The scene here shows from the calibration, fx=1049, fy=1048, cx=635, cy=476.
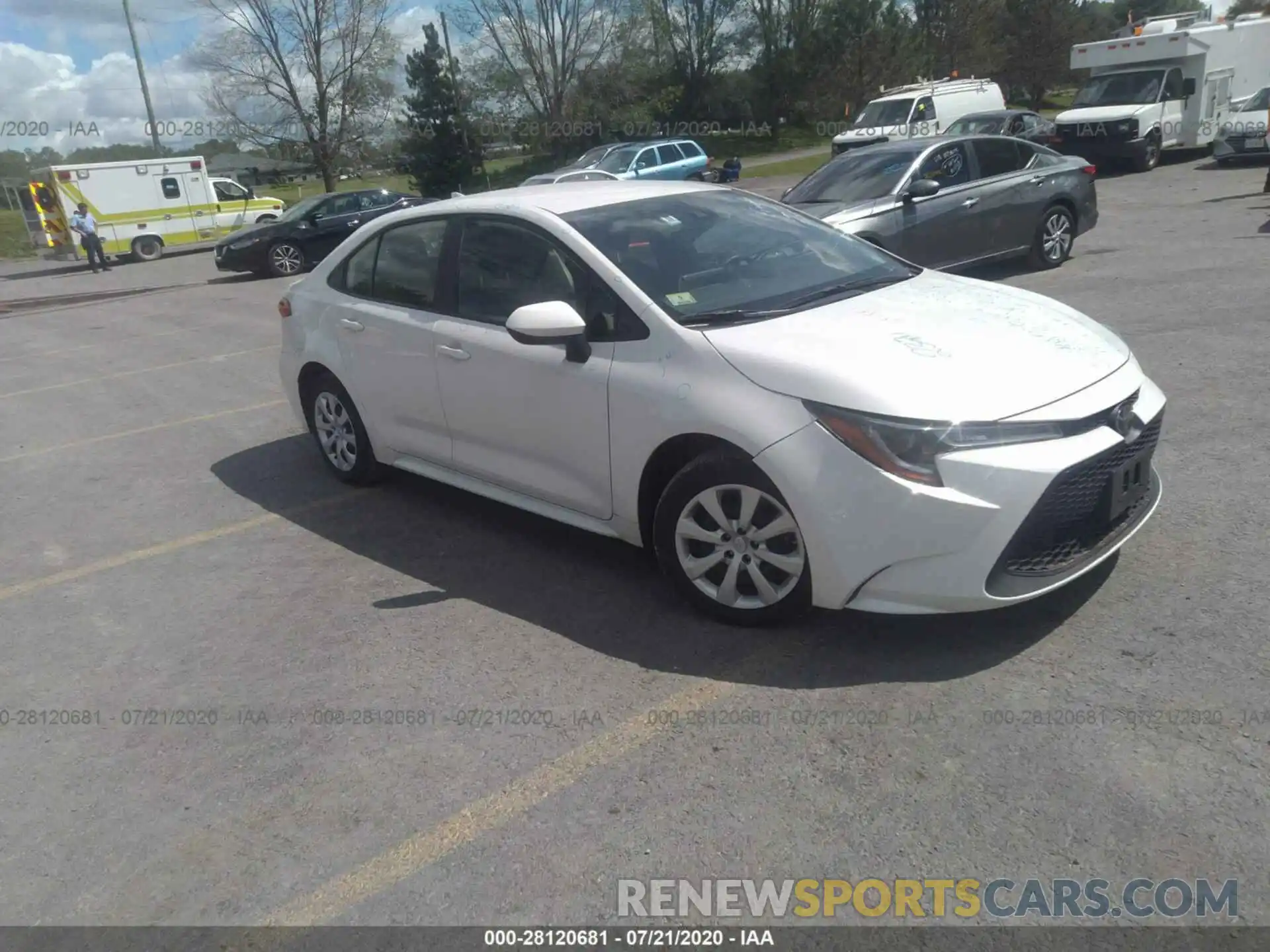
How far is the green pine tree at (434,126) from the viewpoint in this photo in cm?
4134

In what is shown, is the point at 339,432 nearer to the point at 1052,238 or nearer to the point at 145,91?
the point at 1052,238

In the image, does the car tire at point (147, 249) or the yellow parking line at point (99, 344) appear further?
the car tire at point (147, 249)

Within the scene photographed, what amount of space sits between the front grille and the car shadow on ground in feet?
1.05

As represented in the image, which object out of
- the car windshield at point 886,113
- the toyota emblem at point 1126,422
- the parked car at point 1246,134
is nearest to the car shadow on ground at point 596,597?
the toyota emblem at point 1126,422

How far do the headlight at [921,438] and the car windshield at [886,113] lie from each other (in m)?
23.7

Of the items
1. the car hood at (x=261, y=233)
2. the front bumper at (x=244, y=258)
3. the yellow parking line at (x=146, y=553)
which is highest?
the car hood at (x=261, y=233)

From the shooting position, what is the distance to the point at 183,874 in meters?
3.02

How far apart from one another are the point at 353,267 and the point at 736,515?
3.02 meters

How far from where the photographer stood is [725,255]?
4621 mm

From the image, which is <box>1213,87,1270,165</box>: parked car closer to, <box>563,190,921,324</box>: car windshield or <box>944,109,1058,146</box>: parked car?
<box>944,109,1058,146</box>: parked car

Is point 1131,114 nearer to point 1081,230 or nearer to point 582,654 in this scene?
point 1081,230

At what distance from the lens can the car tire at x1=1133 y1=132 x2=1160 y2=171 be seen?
71.3 feet

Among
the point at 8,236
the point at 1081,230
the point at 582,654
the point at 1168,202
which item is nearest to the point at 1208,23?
the point at 1168,202

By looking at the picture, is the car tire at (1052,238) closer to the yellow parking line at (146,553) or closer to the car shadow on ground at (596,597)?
the car shadow on ground at (596,597)
